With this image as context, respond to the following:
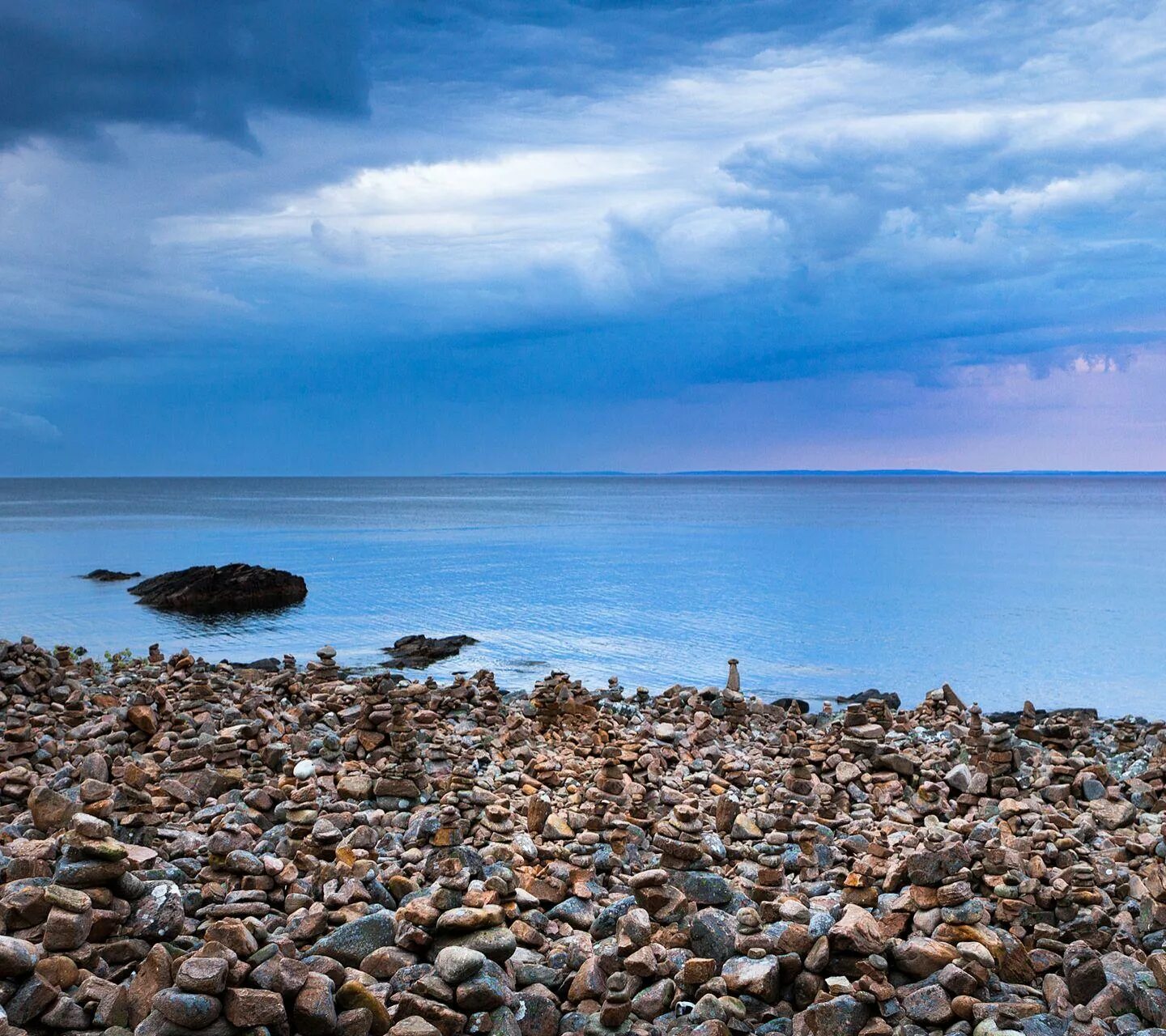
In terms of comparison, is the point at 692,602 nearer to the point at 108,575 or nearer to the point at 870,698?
the point at 870,698

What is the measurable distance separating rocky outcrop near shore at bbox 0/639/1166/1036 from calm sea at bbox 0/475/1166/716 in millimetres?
14963

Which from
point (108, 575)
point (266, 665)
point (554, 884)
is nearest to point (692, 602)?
point (266, 665)

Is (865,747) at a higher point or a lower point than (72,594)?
higher

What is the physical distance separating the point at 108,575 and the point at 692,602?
117 feet

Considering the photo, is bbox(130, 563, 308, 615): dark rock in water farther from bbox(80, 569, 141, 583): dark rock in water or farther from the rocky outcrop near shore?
the rocky outcrop near shore

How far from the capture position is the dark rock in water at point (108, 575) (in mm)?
57844

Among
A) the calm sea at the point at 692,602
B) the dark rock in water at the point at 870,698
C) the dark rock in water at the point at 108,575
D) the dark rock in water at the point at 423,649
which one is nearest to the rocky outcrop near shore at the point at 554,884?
the dark rock in water at the point at 870,698

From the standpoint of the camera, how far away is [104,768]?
1121cm

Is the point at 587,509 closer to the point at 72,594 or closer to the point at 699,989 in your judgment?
the point at 72,594

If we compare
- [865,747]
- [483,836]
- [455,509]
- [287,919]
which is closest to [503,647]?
[865,747]

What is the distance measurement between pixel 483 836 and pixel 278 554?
73.1 meters

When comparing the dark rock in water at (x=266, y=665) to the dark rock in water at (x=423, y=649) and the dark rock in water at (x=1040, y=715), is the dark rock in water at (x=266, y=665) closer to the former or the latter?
the dark rock in water at (x=423, y=649)

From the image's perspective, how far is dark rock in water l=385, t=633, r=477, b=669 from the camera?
103 ft

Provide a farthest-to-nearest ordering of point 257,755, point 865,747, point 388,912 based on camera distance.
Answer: point 865,747 → point 257,755 → point 388,912
